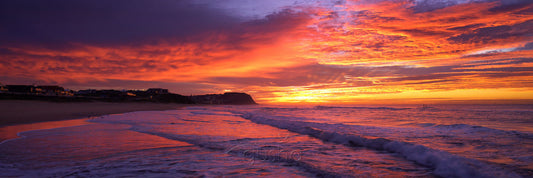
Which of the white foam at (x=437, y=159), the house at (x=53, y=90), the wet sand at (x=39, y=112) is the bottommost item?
the wet sand at (x=39, y=112)

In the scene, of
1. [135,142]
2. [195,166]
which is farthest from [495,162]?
[135,142]

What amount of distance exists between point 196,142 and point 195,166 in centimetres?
356

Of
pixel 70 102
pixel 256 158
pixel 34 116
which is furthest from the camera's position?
pixel 70 102

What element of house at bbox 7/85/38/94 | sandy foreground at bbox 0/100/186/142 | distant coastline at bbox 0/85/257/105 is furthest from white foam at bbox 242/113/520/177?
house at bbox 7/85/38/94

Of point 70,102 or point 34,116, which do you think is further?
point 70,102

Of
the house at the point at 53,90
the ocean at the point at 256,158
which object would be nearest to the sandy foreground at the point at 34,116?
the ocean at the point at 256,158

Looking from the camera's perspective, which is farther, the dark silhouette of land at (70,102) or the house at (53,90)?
the house at (53,90)

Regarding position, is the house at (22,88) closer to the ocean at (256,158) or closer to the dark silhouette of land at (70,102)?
the dark silhouette of land at (70,102)

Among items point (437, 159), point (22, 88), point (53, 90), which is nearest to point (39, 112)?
point (437, 159)

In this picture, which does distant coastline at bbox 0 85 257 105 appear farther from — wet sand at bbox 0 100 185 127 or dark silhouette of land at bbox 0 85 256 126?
wet sand at bbox 0 100 185 127

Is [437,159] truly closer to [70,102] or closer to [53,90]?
[70,102]

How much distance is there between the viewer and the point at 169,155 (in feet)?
22.7

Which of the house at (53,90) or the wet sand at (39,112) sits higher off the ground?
the house at (53,90)

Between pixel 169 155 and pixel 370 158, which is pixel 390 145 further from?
pixel 169 155
